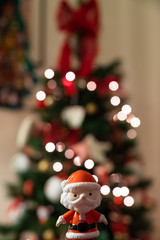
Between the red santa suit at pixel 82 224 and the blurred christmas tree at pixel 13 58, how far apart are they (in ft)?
3.90

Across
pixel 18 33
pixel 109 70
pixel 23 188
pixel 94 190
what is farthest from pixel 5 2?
pixel 94 190

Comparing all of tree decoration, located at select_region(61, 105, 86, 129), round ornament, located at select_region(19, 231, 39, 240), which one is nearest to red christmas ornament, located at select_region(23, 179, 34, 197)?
round ornament, located at select_region(19, 231, 39, 240)

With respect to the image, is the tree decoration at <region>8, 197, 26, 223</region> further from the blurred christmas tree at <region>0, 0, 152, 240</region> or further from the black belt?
the black belt

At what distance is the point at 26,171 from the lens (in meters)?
1.17

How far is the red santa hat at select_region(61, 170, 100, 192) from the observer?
14.9 inches

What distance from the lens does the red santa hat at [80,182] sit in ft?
1.24

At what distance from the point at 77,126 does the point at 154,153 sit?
990 millimetres

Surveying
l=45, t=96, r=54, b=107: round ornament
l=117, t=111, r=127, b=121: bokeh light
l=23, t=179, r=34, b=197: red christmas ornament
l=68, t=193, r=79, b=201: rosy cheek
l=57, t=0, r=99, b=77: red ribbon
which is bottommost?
l=68, t=193, r=79, b=201: rosy cheek

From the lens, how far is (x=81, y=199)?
38cm

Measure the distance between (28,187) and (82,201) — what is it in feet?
2.76

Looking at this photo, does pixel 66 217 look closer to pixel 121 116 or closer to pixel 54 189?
pixel 121 116

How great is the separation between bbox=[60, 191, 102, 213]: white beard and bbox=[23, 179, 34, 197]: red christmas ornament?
2.65 feet

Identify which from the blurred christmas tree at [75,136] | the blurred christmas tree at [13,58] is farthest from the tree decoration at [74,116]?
the blurred christmas tree at [13,58]

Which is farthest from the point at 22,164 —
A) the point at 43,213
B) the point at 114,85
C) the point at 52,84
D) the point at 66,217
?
the point at 66,217
